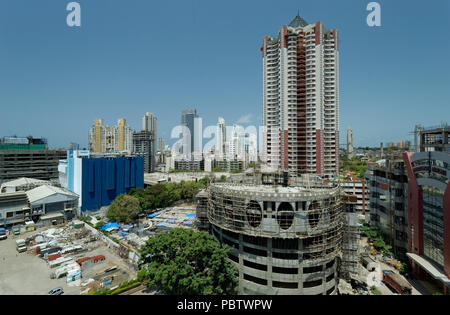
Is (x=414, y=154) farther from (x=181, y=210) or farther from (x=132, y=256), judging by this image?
(x=181, y=210)

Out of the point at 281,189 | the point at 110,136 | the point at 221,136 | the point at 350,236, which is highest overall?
the point at 221,136

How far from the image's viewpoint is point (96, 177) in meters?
23.4

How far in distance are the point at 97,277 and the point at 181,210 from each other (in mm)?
14179

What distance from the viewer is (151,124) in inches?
2437

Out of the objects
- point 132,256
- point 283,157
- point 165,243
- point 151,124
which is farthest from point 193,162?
point 165,243

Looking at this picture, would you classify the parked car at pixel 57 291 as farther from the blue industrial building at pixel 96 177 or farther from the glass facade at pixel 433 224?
the glass facade at pixel 433 224

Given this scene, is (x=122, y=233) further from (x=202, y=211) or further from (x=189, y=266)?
(x=189, y=266)

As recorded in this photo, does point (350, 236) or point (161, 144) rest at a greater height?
point (161, 144)

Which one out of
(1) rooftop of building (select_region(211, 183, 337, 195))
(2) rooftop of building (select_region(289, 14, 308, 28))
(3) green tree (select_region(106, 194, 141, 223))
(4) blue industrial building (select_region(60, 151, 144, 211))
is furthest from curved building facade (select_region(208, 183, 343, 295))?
(2) rooftop of building (select_region(289, 14, 308, 28))

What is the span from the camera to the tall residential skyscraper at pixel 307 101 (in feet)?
76.4

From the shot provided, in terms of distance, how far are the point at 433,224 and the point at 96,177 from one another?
26515 millimetres

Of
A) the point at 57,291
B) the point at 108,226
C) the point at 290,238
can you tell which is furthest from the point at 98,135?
the point at 290,238

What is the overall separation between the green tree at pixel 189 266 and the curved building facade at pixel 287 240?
45.7 inches

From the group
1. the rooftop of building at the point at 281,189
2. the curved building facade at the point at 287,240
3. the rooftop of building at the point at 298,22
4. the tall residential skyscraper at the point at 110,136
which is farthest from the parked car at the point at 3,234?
the tall residential skyscraper at the point at 110,136
